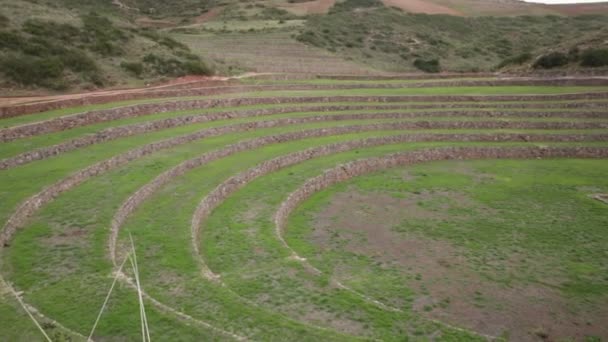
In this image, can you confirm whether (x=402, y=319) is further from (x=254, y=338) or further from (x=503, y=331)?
(x=254, y=338)

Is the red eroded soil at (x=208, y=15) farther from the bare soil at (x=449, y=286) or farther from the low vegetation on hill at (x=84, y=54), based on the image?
the bare soil at (x=449, y=286)

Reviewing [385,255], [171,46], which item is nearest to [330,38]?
[171,46]

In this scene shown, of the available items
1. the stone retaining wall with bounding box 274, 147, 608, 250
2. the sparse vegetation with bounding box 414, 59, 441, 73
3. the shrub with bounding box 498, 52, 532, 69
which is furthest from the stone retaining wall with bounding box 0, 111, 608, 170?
the sparse vegetation with bounding box 414, 59, 441, 73

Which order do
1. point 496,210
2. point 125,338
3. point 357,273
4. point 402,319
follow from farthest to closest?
1. point 496,210
2. point 357,273
3. point 402,319
4. point 125,338

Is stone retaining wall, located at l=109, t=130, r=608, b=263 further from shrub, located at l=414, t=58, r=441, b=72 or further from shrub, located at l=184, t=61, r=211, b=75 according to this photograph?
shrub, located at l=414, t=58, r=441, b=72

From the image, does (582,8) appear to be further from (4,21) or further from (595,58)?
(4,21)

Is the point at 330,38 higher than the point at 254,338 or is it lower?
higher

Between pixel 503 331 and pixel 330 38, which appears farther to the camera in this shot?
pixel 330 38
